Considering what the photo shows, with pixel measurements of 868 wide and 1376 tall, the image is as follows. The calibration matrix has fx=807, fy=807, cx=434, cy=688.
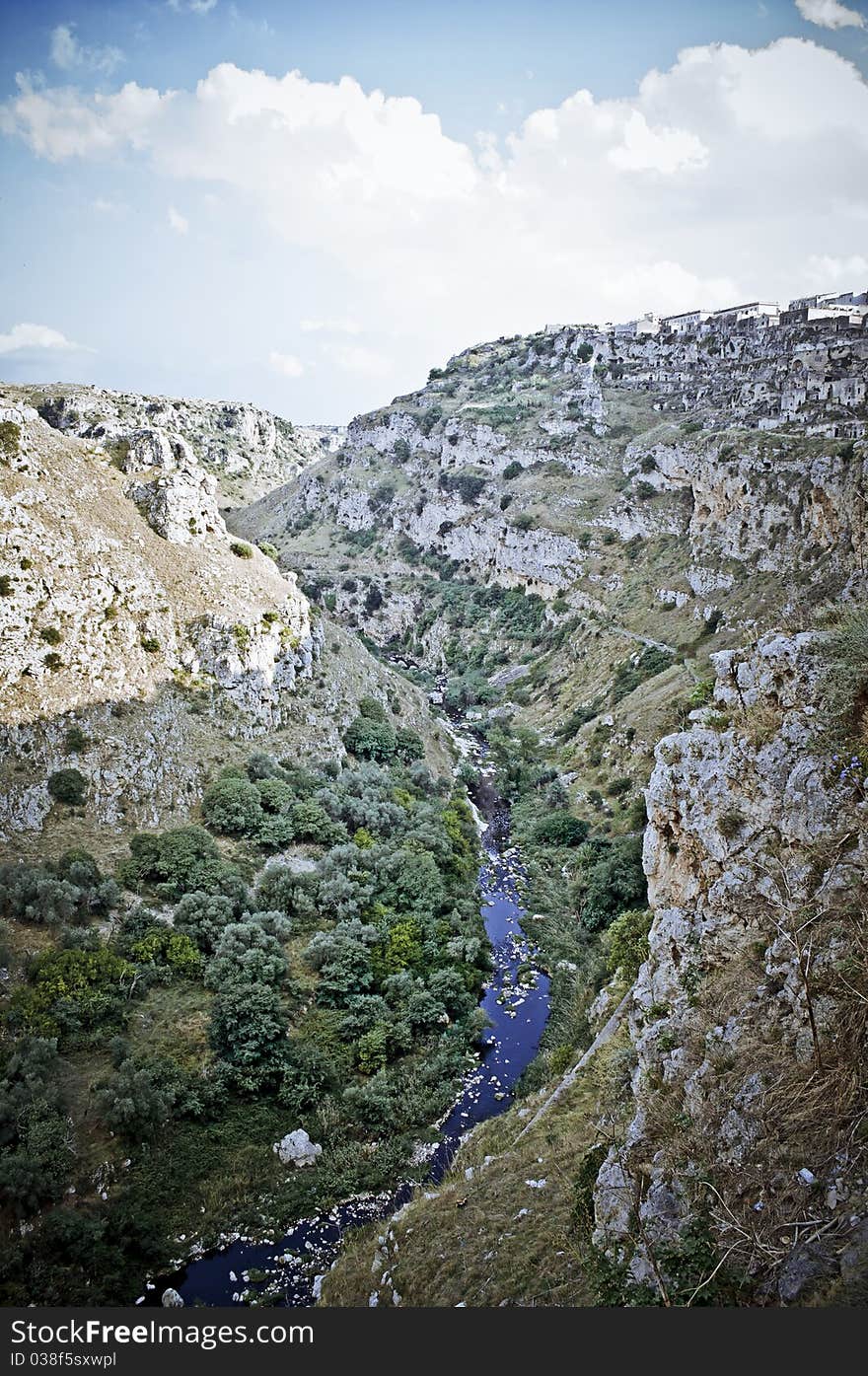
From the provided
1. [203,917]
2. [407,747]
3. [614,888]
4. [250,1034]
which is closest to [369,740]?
[407,747]

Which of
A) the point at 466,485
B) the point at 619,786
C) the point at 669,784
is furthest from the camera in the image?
the point at 466,485

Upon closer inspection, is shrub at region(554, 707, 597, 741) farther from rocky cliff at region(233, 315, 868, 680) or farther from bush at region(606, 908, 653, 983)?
bush at region(606, 908, 653, 983)

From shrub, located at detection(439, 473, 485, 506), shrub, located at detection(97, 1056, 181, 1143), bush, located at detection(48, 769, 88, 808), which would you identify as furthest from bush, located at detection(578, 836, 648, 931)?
shrub, located at detection(439, 473, 485, 506)

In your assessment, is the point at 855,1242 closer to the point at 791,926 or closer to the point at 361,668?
the point at 791,926

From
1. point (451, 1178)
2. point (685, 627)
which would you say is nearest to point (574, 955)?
point (451, 1178)

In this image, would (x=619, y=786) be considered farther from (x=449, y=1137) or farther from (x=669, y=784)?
(x=669, y=784)

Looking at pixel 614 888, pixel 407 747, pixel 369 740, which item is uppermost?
pixel 369 740

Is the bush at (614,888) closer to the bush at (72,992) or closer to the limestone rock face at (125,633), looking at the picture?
the limestone rock face at (125,633)
